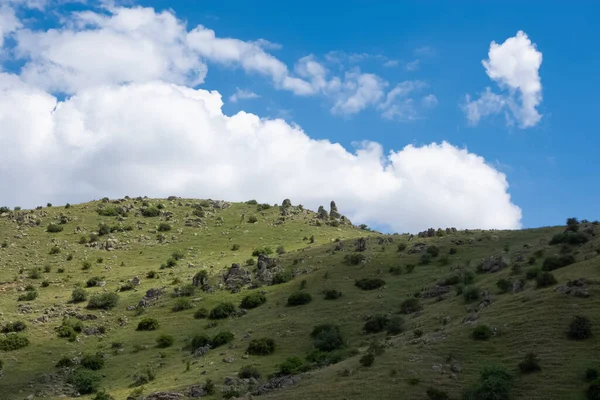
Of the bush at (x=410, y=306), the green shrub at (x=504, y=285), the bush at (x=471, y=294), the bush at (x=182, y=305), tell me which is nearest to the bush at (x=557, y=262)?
the green shrub at (x=504, y=285)

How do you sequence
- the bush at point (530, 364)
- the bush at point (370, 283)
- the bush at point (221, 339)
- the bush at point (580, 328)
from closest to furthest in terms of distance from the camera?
the bush at point (530, 364)
the bush at point (580, 328)
the bush at point (221, 339)
the bush at point (370, 283)

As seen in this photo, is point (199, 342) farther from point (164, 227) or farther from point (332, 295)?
point (164, 227)

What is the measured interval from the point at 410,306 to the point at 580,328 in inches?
814

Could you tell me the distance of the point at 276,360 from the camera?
181ft

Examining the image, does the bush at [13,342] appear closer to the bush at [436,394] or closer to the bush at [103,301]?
the bush at [103,301]

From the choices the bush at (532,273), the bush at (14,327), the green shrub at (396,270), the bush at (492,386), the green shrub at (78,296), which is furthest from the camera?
the green shrub at (78,296)

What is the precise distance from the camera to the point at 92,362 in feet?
196

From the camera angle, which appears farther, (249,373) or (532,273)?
(532,273)

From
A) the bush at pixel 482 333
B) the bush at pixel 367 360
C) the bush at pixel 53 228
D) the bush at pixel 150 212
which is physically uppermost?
the bush at pixel 150 212

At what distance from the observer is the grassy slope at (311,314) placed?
138 feet

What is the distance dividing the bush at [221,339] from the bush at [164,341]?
225 inches

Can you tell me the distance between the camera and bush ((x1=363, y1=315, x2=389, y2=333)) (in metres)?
58.0

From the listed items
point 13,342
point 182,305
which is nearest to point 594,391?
point 182,305

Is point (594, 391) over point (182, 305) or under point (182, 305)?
under
